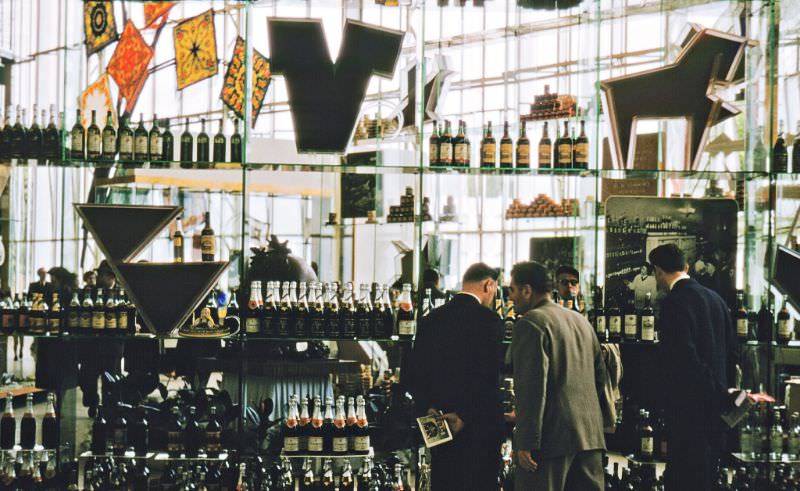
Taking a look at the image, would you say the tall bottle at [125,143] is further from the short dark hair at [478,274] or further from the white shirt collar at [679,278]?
the white shirt collar at [679,278]

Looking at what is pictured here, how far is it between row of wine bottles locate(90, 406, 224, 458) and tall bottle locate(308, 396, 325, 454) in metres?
0.47

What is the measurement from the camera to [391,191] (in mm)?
12406

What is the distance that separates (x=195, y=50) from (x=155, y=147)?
310 centimetres

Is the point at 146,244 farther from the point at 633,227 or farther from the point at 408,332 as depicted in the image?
the point at 633,227

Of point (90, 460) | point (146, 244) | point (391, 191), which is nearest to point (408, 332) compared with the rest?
point (146, 244)

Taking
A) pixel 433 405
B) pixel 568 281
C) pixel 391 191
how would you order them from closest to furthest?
pixel 433 405 → pixel 568 281 → pixel 391 191

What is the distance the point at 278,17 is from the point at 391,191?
790cm

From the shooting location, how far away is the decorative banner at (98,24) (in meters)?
4.59

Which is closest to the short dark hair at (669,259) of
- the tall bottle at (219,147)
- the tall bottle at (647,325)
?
the tall bottle at (647,325)

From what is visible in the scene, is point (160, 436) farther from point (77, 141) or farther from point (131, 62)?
point (131, 62)

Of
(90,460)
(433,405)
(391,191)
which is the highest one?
(391,191)

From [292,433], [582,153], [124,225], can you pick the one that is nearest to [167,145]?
[124,225]

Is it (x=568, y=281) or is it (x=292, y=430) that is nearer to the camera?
(x=292, y=430)

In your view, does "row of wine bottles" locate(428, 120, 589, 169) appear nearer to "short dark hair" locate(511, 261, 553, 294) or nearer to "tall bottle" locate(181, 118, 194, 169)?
"short dark hair" locate(511, 261, 553, 294)
